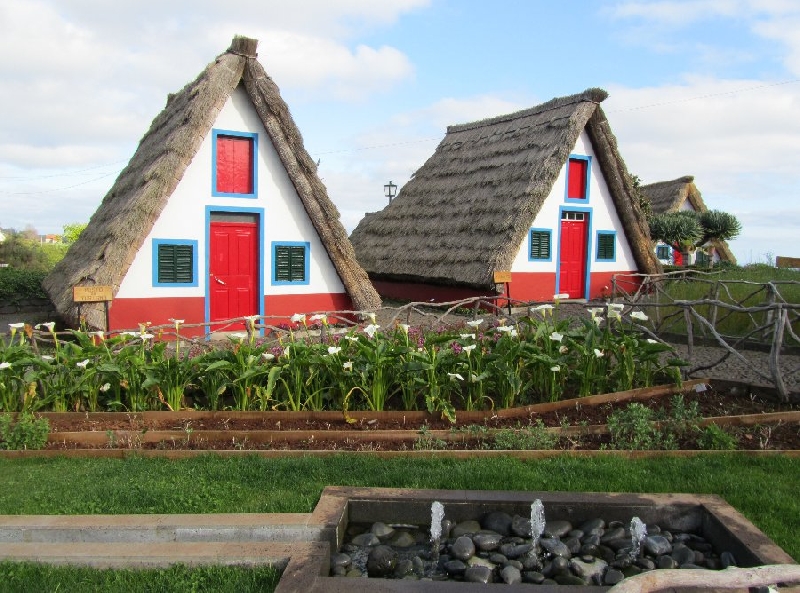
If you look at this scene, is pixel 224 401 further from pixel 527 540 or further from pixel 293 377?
pixel 527 540

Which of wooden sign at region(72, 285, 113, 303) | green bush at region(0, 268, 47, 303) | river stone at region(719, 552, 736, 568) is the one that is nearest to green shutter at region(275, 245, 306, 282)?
wooden sign at region(72, 285, 113, 303)

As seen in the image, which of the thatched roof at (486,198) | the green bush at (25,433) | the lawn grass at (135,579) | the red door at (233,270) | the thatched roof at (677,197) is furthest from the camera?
the thatched roof at (677,197)

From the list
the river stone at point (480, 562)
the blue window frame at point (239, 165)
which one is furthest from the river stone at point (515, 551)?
the blue window frame at point (239, 165)

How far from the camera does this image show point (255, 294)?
1234cm

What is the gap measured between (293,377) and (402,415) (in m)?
1.08

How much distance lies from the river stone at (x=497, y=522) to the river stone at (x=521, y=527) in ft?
0.11

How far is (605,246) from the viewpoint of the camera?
1709cm

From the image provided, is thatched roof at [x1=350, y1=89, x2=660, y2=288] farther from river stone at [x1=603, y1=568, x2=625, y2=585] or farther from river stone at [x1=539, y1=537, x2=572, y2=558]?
river stone at [x1=603, y1=568, x2=625, y2=585]

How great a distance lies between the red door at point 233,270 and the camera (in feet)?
39.1

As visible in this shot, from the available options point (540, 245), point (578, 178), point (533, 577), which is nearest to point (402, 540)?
point (533, 577)

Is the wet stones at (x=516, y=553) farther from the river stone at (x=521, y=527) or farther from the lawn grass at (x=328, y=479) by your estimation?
the lawn grass at (x=328, y=479)

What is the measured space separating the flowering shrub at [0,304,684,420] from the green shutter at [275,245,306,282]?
571cm

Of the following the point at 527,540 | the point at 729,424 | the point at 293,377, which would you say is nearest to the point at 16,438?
the point at 293,377

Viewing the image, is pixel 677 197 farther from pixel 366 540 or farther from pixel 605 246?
pixel 366 540
